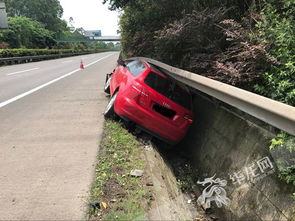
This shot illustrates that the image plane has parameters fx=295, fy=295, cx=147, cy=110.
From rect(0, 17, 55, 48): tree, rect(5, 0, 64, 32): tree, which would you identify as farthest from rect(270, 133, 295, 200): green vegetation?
rect(5, 0, 64, 32): tree

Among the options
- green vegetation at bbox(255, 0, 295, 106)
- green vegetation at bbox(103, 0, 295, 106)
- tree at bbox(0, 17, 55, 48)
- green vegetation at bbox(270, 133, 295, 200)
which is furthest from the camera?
tree at bbox(0, 17, 55, 48)

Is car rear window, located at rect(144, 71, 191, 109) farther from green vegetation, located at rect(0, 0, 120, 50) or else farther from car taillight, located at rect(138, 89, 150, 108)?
green vegetation, located at rect(0, 0, 120, 50)

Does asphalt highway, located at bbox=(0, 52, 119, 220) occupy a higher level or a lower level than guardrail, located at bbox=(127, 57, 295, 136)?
lower

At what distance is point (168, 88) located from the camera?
6.05 m

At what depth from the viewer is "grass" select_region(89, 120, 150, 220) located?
3.33m

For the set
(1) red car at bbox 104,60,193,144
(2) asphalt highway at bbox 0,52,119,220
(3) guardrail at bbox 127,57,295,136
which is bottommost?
(2) asphalt highway at bbox 0,52,119,220

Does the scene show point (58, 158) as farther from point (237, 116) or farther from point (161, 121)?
point (237, 116)

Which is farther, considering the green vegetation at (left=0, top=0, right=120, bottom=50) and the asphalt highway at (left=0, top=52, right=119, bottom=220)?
the green vegetation at (left=0, top=0, right=120, bottom=50)

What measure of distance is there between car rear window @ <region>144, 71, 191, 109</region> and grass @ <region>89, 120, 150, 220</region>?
45.2 inches

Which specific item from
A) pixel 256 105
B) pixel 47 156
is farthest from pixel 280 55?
pixel 47 156

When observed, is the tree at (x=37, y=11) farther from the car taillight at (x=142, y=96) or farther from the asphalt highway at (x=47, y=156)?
the car taillight at (x=142, y=96)

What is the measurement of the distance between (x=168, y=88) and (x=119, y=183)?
2.66 m

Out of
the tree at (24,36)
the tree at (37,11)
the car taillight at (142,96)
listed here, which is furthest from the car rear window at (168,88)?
the tree at (37,11)

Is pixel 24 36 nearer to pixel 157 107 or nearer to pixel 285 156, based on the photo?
pixel 157 107
